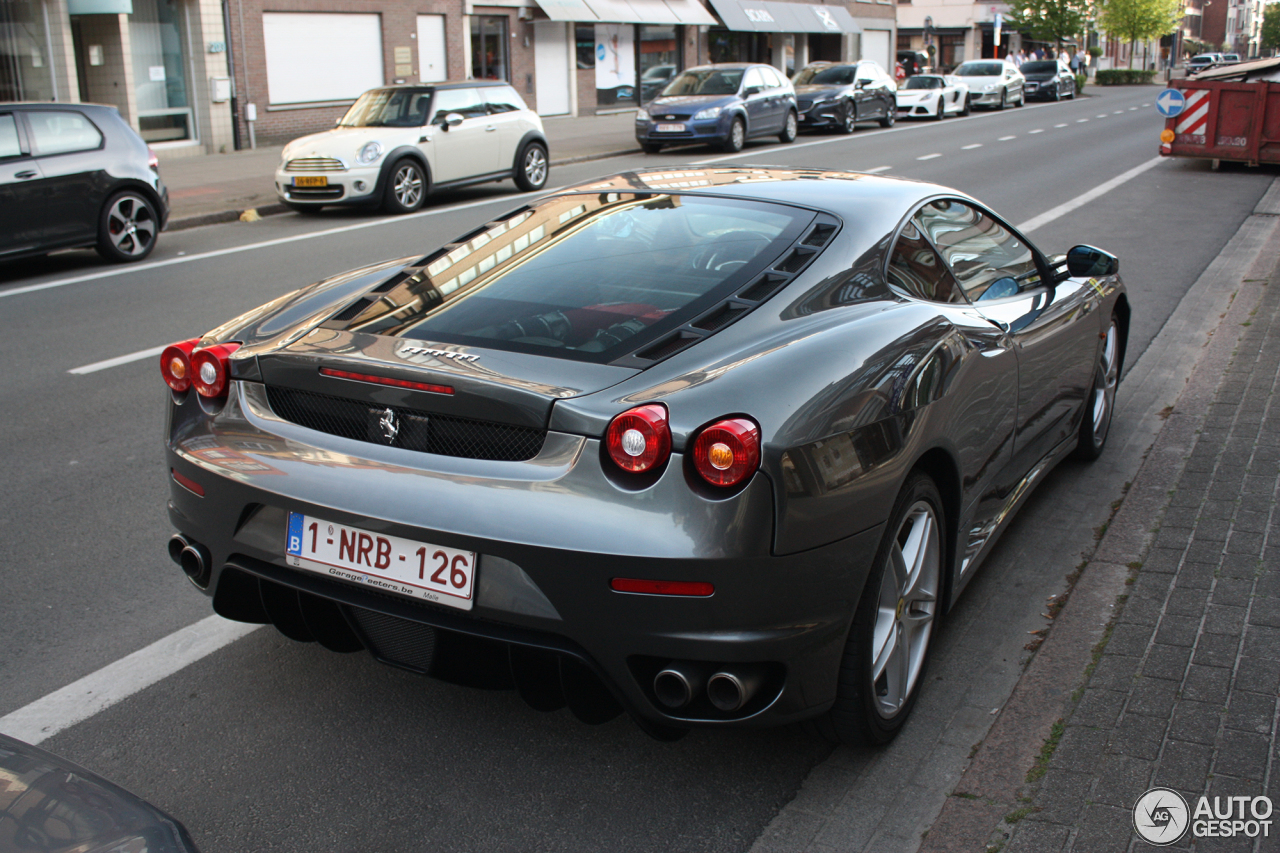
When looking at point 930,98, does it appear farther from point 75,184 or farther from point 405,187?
point 75,184

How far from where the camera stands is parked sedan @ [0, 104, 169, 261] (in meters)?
10.3

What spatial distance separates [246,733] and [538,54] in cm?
3168

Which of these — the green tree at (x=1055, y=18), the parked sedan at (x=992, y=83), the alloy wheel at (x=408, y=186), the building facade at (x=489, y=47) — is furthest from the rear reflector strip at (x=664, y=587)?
the green tree at (x=1055, y=18)

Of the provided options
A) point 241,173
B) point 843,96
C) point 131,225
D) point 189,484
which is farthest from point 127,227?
point 843,96

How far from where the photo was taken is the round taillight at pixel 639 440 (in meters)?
2.47

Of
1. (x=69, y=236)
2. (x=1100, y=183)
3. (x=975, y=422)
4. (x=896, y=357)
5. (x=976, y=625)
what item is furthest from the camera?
(x=1100, y=183)

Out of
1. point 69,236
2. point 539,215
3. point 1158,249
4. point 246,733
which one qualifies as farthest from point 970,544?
point 69,236

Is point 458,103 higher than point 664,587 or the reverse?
higher

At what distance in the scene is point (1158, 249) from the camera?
11.0 m

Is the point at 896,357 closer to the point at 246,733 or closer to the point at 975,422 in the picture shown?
the point at 975,422

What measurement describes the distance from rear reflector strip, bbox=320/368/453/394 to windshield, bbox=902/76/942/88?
33632 millimetres

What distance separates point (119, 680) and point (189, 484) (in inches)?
30.7

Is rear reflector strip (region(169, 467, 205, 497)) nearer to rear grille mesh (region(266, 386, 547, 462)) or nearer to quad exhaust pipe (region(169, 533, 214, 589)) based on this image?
quad exhaust pipe (region(169, 533, 214, 589))

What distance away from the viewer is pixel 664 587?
8.04 feet
